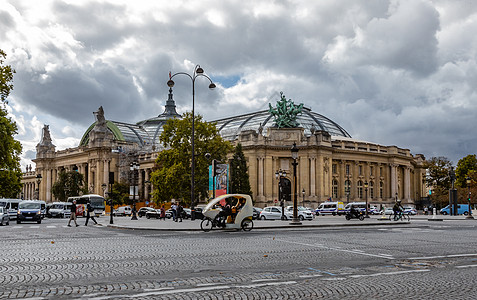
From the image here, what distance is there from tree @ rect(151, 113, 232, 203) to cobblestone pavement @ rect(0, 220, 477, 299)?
47.2 m

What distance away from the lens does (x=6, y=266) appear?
42.9 feet

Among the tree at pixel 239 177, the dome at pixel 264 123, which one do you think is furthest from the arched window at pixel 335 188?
the dome at pixel 264 123

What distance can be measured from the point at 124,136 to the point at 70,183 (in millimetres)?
42276

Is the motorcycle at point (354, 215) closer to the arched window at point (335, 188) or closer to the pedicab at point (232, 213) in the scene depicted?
the pedicab at point (232, 213)

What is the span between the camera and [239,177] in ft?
283

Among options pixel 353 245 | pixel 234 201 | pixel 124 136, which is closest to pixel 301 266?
pixel 353 245

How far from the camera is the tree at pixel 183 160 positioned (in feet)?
217

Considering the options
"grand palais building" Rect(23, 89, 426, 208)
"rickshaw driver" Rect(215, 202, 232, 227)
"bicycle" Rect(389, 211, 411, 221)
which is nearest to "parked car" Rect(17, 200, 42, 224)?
"rickshaw driver" Rect(215, 202, 232, 227)

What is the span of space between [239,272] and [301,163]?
277 feet

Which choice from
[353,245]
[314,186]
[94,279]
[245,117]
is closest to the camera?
[94,279]

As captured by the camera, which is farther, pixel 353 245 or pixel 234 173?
pixel 234 173

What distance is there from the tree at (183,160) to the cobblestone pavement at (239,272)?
4724 centimetres

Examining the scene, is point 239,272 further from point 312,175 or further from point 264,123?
point 264,123

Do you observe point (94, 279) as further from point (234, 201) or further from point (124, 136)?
point (124, 136)
